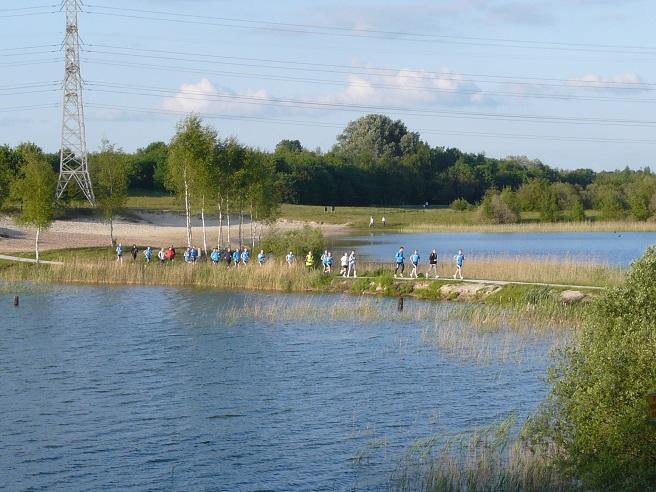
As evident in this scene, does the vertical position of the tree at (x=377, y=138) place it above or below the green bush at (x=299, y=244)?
above

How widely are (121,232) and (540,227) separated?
142 ft

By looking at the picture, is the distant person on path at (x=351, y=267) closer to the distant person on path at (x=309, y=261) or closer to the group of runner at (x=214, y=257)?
the distant person on path at (x=309, y=261)

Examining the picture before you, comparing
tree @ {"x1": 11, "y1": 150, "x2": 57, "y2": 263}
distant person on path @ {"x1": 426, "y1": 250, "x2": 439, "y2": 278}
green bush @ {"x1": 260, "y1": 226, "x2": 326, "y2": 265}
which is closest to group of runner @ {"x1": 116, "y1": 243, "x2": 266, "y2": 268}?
green bush @ {"x1": 260, "y1": 226, "x2": 326, "y2": 265}

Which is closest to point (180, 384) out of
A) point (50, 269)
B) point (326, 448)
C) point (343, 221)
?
point (326, 448)

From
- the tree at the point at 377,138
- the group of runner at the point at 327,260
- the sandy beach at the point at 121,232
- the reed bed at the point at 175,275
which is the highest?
the tree at the point at 377,138

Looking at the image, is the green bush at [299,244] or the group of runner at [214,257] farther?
the green bush at [299,244]

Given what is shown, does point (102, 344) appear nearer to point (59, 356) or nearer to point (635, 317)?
point (59, 356)

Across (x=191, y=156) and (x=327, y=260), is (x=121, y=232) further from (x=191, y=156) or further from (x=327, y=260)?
(x=327, y=260)

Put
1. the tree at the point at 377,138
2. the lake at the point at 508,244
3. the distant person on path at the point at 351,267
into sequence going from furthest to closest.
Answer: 1. the tree at the point at 377,138
2. the lake at the point at 508,244
3. the distant person on path at the point at 351,267

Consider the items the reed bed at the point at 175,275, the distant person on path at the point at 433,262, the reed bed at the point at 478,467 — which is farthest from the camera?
the reed bed at the point at 175,275

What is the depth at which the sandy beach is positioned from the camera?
68312 millimetres

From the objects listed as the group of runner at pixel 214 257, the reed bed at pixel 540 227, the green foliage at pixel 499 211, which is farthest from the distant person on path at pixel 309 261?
the green foliage at pixel 499 211

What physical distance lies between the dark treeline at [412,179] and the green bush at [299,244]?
32.3 metres

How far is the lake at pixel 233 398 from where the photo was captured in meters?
20.3
